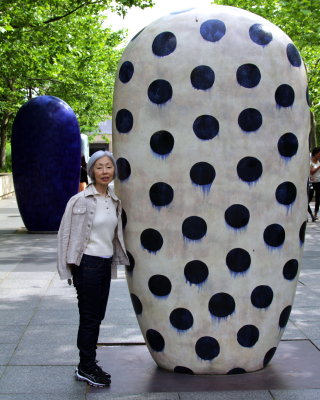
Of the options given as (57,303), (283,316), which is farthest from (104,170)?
(57,303)

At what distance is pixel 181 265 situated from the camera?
14.7 ft

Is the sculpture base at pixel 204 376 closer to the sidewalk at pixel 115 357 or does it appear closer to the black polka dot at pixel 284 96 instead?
the sidewalk at pixel 115 357

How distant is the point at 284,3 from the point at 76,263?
10.6 m

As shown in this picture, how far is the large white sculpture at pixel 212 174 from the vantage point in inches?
172

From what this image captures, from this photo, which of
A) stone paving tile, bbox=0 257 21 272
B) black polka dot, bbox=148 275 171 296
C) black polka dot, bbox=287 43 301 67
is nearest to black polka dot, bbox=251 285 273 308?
black polka dot, bbox=148 275 171 296

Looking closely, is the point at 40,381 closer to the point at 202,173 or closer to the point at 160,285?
the point at 160,285

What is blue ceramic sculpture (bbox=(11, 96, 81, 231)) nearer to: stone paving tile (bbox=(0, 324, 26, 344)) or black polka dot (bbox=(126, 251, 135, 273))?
stone paving tile (bbox=(0, 324, 26, 344))

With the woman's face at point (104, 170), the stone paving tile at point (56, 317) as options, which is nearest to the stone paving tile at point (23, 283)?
the stone paving tile at point (56, 317)

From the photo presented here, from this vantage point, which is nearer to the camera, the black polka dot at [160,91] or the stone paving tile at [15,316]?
the black polka dot at [160,91]

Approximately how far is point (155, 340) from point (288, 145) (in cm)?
155

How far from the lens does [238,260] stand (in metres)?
4.45

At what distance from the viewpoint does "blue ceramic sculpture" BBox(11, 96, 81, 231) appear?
12695 millimetres

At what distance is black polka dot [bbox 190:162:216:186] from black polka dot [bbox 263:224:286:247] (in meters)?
0.49

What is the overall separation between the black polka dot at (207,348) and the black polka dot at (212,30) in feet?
6.22
